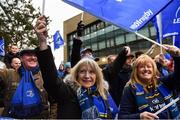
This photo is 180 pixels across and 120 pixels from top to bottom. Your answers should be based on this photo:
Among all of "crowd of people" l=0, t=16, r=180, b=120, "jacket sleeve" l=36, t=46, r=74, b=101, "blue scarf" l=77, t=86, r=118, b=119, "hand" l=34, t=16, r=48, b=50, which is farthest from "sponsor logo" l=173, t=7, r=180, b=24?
"hand" l=34, t=16, r=48, b=50

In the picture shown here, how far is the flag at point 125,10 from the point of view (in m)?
4.60

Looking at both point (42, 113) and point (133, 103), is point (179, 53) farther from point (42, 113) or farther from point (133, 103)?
point (42, 113)

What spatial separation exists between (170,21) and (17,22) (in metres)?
25.1

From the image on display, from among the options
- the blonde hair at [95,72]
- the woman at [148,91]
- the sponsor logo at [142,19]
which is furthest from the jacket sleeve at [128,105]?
the sponsor logo at [142,19]

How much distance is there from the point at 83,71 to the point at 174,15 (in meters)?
2.06

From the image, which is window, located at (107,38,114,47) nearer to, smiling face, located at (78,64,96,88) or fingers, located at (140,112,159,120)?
smiling face, located at (78,64,96,88)

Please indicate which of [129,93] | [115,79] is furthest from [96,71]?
[115,79]

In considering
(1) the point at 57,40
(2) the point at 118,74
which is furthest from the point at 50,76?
(1) the point at 57,40

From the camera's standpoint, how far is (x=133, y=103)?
13.6 feet

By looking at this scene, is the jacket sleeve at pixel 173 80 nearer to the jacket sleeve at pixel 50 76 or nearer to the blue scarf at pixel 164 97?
the blue scarf at pixel 164 97

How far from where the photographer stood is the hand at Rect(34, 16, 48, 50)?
3.69 meters

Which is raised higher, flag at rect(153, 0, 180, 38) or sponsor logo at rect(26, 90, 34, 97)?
flag at rect(153, 0, 180, 38)

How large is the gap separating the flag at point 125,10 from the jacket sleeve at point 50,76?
3.30 ft

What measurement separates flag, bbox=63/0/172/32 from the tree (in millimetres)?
22718
